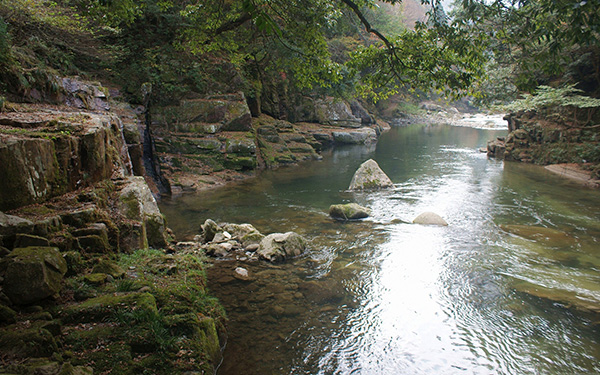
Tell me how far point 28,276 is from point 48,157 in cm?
215

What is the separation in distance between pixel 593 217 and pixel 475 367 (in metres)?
8.91

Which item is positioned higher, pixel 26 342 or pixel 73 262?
pixel 73 262

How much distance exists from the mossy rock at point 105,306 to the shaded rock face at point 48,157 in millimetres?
1733

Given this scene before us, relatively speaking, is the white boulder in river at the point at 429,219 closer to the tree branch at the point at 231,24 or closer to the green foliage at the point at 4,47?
the tree branch at the point at 231,24

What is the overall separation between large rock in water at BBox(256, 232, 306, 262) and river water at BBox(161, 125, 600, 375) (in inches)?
9.1

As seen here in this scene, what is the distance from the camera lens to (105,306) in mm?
3514

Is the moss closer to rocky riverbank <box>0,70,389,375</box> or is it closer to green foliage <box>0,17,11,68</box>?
rocky riverbank <box>0,70,389,375</box>

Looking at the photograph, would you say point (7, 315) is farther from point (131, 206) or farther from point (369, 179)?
point (369, 179)

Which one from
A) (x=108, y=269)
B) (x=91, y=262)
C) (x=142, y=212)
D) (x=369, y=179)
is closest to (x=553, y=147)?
(x=369, y=179)

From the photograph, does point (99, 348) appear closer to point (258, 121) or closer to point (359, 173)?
point (359, 173)

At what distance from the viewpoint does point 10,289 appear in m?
3.08

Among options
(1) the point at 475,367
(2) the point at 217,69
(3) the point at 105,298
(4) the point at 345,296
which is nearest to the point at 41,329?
(3) the point at 105,298

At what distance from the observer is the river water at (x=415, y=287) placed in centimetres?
446

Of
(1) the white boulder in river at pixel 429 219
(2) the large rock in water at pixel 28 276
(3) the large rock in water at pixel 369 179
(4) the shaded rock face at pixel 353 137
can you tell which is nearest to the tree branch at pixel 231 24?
(3) the large rock in water at pixel 369 179
